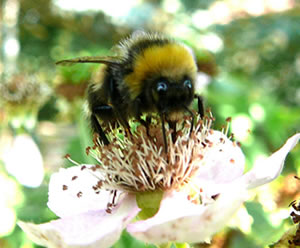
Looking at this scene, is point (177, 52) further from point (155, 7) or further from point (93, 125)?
point (155, 7)

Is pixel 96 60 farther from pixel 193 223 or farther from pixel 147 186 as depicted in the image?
pixel 193 223

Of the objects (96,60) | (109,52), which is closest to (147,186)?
(96,60)

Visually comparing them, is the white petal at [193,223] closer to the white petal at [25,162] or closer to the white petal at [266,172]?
the white petal at [266,172]

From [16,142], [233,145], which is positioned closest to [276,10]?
[16,142]

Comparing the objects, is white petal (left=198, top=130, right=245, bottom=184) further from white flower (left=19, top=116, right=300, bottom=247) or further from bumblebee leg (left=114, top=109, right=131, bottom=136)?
bumblebee leg (left=114, top=109, right=131, bottom=136)

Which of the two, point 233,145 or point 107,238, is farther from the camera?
point 233,145

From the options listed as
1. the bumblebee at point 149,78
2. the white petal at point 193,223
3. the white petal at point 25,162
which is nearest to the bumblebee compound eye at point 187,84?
the bumblebee at point 149,78
